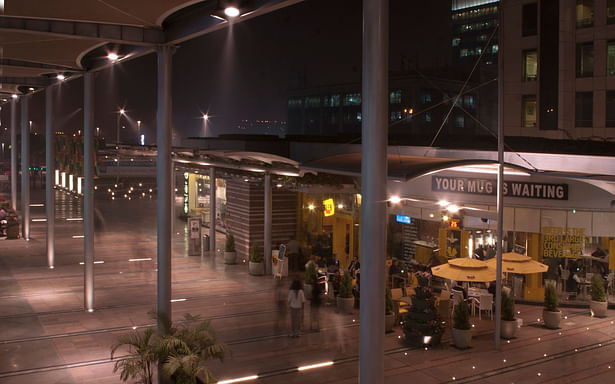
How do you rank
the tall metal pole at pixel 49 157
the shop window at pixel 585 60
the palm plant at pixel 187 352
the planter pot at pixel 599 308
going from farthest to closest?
the shop window at pixel 585 60, the tall metal pole at pixel 49 157, the planter pot at pixel 599 308, the palm plant at pixel 187 352

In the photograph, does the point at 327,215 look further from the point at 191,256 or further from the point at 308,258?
the point at 191,256

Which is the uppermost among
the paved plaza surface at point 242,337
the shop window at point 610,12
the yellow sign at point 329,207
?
the shop window at point 610,12

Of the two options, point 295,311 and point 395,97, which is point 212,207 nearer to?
point 295,311

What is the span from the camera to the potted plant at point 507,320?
1470 cm

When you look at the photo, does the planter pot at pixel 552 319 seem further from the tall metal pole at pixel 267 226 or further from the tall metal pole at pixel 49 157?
the tall metal pole at pixel 49 157

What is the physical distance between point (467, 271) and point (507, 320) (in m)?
1.63

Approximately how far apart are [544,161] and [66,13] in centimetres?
1228

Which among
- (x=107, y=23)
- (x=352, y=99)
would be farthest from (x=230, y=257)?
(x=352, y=99)

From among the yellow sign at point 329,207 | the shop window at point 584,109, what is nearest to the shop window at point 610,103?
the shop window at point 584,109

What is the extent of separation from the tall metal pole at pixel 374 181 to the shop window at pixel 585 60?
3900 cm

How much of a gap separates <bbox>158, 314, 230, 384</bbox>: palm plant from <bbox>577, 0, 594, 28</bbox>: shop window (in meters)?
38.0

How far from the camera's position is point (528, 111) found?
1730 inches

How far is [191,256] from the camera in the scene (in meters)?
26.2

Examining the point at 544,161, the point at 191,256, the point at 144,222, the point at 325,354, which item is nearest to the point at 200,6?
the point at 325,354
